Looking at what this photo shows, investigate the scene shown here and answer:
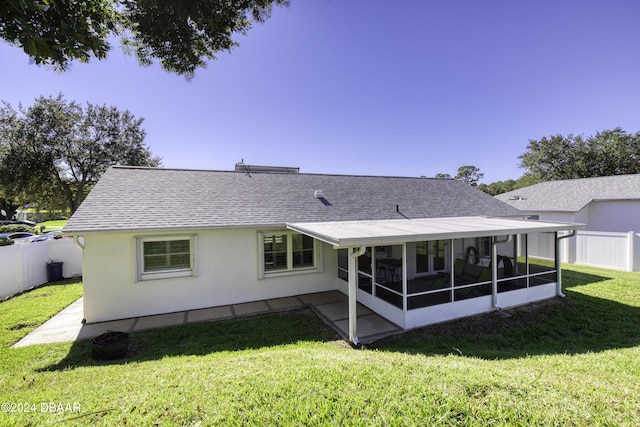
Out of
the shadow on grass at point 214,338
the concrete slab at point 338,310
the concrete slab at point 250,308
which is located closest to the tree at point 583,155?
the concrete slab at point 338,310

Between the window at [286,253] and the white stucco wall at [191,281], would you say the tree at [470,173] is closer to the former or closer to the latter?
the window at [286,253]

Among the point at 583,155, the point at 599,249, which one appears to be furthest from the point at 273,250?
the point at 583,155

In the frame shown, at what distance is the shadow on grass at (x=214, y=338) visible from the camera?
604 centimetres

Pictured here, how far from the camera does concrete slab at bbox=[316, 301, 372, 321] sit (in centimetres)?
833

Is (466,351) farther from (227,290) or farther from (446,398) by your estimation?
(227,290)

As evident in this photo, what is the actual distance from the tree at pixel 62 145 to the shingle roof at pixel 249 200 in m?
19.8

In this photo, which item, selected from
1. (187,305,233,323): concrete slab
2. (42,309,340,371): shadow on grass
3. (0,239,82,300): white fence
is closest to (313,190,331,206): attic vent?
(42,309,340,371): shadow on grass

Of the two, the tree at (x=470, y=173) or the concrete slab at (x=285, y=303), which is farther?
the tree at (x=470, y=173)

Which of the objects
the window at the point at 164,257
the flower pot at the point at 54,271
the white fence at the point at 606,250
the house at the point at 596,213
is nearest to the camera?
the window at the point at 164,257

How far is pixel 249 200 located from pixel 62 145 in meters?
24.9

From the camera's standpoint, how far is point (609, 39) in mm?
11266

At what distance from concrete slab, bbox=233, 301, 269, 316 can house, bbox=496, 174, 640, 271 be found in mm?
13995

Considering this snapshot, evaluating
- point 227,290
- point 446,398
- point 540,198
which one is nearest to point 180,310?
point 227,290

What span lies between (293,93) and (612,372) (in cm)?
1617
